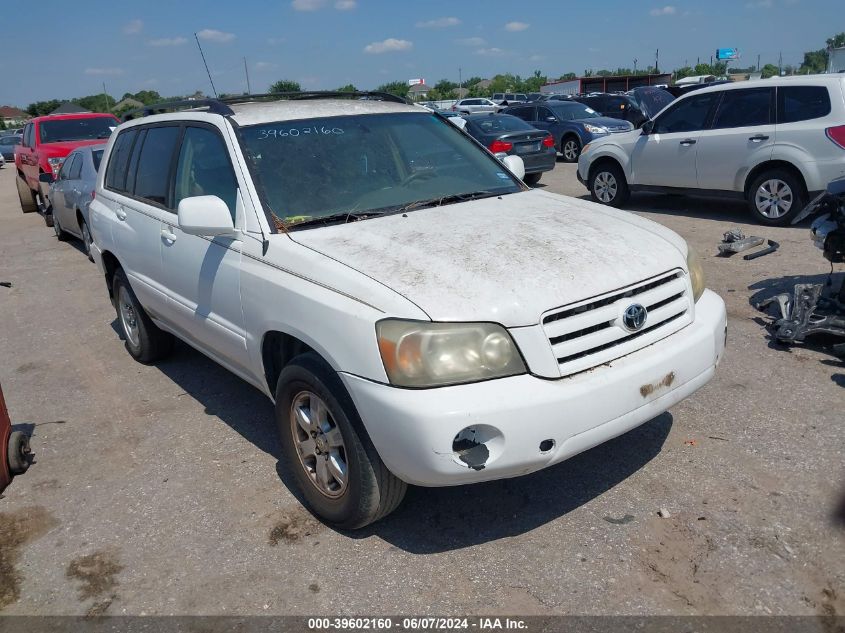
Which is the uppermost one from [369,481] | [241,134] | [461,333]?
[241,134]

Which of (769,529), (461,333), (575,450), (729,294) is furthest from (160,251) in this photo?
(729,294)

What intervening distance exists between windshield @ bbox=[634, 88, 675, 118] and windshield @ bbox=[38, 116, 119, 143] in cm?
1331

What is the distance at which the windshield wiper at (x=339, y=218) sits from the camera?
11.5 ft

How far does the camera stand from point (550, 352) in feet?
9.16

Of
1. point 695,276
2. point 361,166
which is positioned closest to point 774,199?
point 695,276

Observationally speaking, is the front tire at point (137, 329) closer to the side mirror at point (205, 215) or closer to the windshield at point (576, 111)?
the side mirror at point (205, 215)

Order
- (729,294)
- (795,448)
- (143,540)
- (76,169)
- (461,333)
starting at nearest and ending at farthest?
(461,333) → (143,540) → (795,448) → (729,294) → (76,169)

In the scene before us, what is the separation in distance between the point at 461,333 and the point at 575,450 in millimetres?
666

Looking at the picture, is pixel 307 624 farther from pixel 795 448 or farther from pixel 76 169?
pixel 76 169

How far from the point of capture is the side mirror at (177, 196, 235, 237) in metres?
3.45

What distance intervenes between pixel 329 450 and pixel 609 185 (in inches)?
355

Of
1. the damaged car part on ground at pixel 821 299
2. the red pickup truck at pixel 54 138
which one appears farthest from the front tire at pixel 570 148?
the damaged car part on ground at pixel 821 299

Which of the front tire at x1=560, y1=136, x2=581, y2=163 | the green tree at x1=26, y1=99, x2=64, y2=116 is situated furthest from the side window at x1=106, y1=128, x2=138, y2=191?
the green tree at x1=26, y1=99, x2=64, y2=116

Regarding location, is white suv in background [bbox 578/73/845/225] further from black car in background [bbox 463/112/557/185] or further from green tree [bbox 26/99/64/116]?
green tree [bbox 26/99/64/116]
